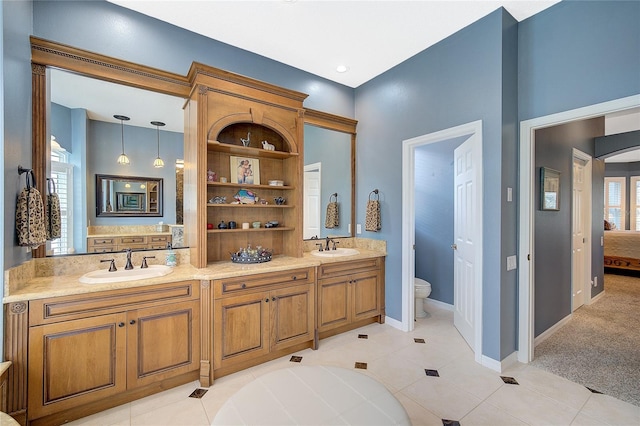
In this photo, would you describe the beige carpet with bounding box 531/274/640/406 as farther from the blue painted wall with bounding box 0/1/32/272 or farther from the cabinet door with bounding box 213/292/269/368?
the blue painted wall with bounding box 0/1/32/272

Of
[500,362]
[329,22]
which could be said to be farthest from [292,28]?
[500,362]

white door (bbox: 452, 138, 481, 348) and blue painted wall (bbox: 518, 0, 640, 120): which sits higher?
blue painted wall (bbox: 518, 0, 640, 120)

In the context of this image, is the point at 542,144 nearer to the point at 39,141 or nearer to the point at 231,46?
the point at 231,46

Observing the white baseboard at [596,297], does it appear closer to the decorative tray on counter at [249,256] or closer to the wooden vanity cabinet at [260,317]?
the wooden vanity cabinet at [260,317]

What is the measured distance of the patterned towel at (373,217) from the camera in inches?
143

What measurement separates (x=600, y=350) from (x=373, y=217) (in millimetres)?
2598

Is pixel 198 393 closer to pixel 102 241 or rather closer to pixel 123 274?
pixel 123 274

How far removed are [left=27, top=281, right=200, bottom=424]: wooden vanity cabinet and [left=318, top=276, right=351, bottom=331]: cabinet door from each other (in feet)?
4.08

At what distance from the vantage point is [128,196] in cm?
253

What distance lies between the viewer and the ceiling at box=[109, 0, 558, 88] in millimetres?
2467

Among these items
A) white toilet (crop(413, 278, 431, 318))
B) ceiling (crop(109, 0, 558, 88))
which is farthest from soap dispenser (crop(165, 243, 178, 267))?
white toilet (crop(413, 278, 431, 318))

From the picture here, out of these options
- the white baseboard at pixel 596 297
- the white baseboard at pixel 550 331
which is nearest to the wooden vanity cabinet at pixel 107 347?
the white baseboard at pixel 550 331

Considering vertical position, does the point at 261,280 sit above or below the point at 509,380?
above

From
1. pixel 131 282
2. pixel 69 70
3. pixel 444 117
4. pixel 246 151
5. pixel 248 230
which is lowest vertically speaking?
pixel 131 282
